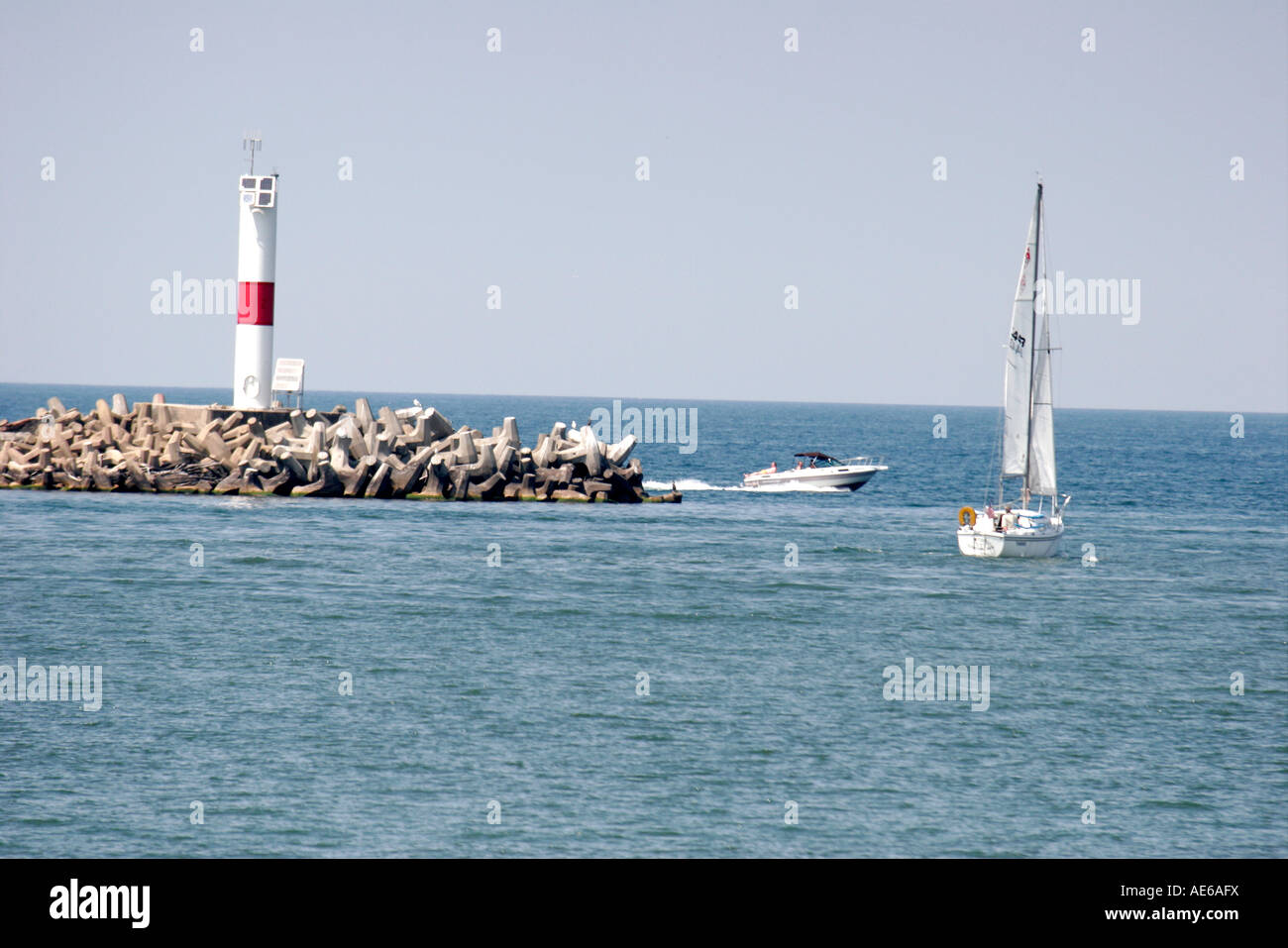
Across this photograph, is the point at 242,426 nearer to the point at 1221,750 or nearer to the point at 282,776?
the point at 282,776

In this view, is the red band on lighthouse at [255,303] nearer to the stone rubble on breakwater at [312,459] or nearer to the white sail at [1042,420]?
the stone rubble on breakwater at [312,459]

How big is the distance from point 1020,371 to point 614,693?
86.8 feet

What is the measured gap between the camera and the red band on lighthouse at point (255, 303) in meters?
61.3

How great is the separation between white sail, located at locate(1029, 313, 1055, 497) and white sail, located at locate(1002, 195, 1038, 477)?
379 mm

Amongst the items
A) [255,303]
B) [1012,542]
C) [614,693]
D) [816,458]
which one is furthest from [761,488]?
[614,693]

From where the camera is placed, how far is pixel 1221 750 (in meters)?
22.7

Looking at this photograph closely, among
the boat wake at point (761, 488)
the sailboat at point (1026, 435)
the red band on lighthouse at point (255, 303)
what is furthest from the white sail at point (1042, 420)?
the red band on lighthouse at point (255, 303)

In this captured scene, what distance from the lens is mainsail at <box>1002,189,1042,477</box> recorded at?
1844 inches

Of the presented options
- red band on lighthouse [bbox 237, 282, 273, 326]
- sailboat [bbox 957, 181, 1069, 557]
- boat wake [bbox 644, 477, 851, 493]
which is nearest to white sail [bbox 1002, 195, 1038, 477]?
sailboat [bbox 957, 181, 1069, 557]

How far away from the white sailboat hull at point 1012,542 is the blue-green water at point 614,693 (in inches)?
43.4

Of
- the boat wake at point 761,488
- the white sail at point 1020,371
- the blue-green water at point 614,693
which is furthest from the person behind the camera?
the boat wake at point 761,488

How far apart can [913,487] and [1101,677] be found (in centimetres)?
5922

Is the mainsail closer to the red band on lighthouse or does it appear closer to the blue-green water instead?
the blue-green water

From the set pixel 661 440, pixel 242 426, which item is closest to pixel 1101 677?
pixel 242 426
